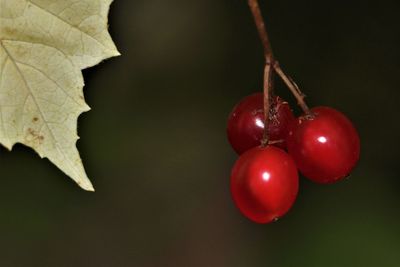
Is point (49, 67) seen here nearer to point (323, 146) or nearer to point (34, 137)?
point (34, 137)

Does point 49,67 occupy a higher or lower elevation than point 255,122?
higher

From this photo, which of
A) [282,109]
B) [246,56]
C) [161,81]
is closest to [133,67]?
[161,81]

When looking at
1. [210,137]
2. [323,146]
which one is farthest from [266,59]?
[210,137]

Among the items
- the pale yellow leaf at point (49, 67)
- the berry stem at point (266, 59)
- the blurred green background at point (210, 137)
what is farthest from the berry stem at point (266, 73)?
the blurred green background at point (210, 137)

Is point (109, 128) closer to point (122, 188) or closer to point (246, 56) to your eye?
point (122, 188)

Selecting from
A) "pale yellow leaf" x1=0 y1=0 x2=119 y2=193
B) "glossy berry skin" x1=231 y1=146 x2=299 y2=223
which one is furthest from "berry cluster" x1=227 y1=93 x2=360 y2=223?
"pale yellow leaf" x1=0 y1=0 x2=119 y2=193

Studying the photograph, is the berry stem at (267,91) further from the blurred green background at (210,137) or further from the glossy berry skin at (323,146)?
the blurred green background at (210,137)

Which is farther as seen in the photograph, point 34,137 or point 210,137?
point 210,137
